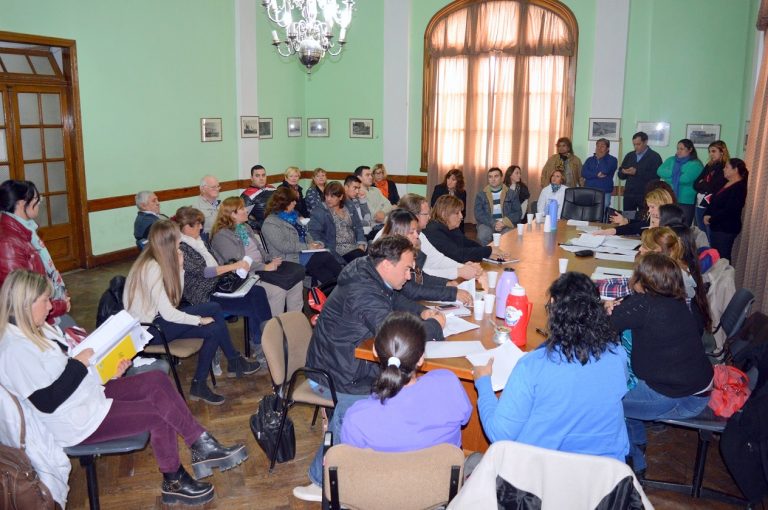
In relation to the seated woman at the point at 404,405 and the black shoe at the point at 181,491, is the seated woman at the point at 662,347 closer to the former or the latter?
the seated woman at the point at 404,405

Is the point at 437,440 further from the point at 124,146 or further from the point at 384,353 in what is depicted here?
the point at 124,146

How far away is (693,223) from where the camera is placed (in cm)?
937

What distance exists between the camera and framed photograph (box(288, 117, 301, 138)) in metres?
12.3

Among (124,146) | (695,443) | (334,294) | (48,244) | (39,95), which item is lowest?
(695,443)

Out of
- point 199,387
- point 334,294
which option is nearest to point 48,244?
point 199,387

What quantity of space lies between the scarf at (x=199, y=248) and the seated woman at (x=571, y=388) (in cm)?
314

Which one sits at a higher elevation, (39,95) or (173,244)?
(39,95)

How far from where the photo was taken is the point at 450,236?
543 centimetres

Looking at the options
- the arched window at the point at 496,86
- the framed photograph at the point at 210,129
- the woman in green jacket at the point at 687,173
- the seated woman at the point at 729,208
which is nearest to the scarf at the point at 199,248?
the framed photograph at the point at 210,129

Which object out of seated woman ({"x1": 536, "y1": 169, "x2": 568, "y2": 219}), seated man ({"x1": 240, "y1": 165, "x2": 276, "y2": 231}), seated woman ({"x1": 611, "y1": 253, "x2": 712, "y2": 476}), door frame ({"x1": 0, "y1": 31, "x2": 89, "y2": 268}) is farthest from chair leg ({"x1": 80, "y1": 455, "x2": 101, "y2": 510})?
seated woman ({"x1": 536, "y1": 169, "x2": 568, "y2": 219})

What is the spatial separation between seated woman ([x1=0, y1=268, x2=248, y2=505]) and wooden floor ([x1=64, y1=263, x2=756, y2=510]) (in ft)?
0.55

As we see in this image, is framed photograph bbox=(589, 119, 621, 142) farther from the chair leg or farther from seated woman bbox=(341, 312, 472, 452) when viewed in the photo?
the chair leg

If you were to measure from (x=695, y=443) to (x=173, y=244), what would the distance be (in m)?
3.56

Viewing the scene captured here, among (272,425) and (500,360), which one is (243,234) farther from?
(500,360)
